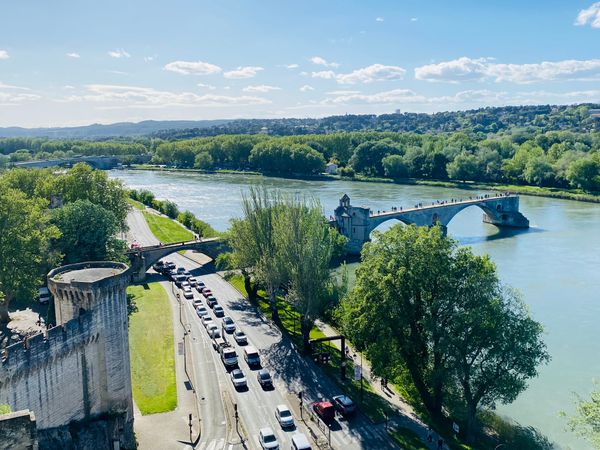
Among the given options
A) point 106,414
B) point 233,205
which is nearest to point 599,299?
point 106,414

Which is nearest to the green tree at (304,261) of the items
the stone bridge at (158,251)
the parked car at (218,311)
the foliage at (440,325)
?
the foliage at (440,325)

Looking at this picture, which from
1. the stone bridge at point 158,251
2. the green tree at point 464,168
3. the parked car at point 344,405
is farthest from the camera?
the green tree at point 464,168

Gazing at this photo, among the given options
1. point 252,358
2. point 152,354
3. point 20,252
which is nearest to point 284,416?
point 252,358

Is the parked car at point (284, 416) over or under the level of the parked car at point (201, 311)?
under

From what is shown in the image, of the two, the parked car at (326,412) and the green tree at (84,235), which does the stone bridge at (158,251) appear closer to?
the green tree at (84,235)

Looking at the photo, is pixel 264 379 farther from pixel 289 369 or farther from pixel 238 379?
pixel 289 369

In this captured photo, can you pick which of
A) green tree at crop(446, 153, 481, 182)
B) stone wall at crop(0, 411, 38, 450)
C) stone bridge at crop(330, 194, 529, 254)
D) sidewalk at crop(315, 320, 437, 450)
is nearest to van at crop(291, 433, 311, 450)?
sidewalk at crop(315, 320, 437, 450)

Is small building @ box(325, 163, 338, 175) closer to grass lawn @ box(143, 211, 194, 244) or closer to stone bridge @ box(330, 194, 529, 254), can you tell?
stone bridge @ box(330, 194, 529, 254)
